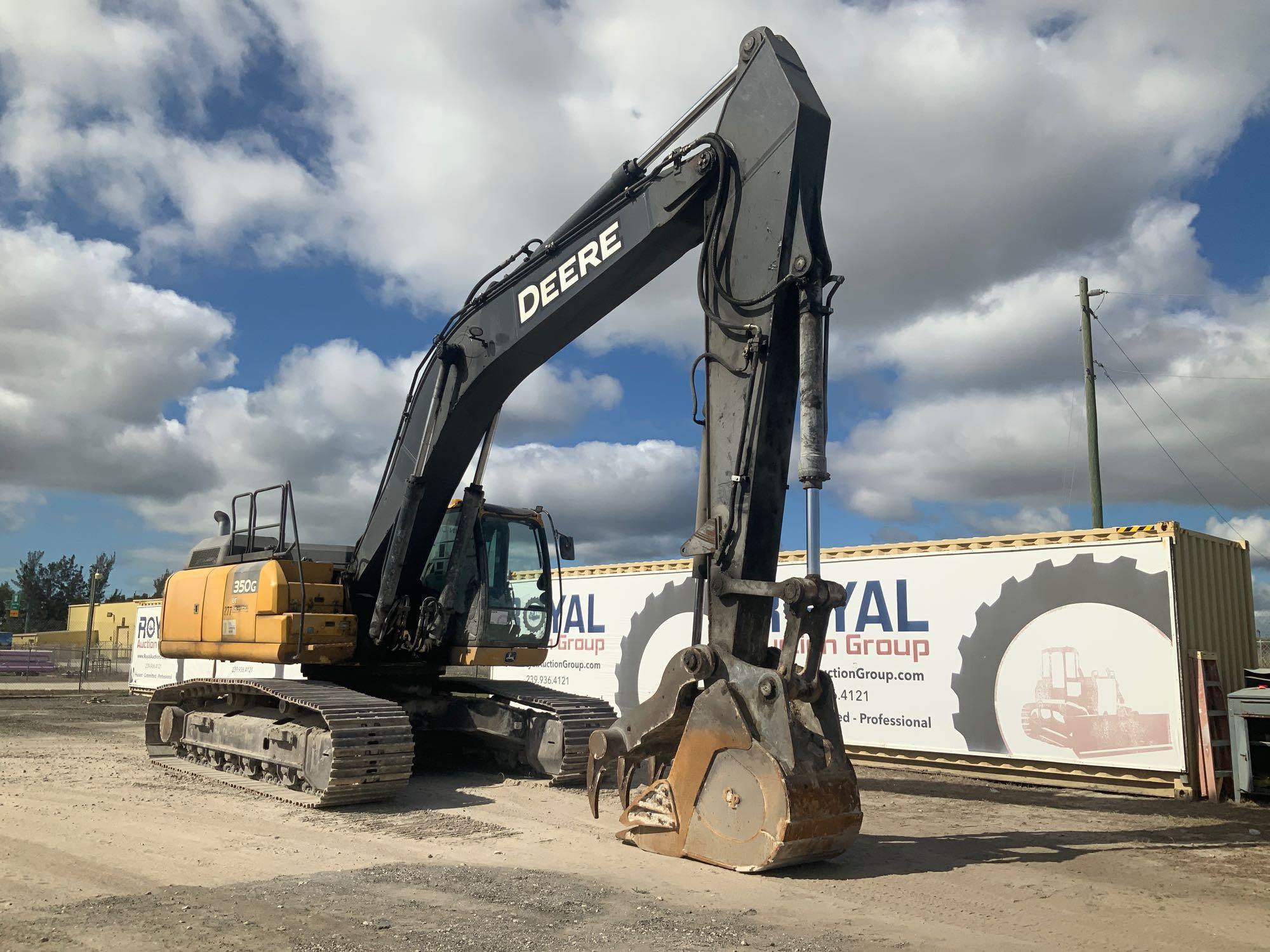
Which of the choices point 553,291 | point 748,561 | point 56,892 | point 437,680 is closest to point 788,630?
point 748,561

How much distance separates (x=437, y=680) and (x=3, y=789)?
4172mm

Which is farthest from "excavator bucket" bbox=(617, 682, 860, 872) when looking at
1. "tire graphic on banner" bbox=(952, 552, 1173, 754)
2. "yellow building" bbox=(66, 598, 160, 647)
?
"yellow building" bbox=(66, 598, 160, 647)

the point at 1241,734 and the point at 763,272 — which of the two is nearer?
the point at 763,272

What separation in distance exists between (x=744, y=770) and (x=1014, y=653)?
680cm

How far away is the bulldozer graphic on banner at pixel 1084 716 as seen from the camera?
1020cm

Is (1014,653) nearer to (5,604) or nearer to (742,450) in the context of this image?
(742,450)

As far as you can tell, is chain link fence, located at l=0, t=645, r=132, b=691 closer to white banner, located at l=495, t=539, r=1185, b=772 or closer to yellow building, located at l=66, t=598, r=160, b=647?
yellow building, located at l=66, t=598, r=160, b=647

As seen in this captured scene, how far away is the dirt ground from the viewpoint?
474 cm

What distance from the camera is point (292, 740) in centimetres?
888

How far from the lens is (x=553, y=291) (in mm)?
8141

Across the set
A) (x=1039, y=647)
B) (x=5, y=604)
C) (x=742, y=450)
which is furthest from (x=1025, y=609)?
(x=5, y=604)

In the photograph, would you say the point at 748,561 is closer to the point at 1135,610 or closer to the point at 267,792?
the point at 267,792

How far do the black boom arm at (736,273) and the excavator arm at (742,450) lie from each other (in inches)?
0.5

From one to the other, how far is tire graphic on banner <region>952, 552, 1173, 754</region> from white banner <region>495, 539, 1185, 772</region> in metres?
0.01
